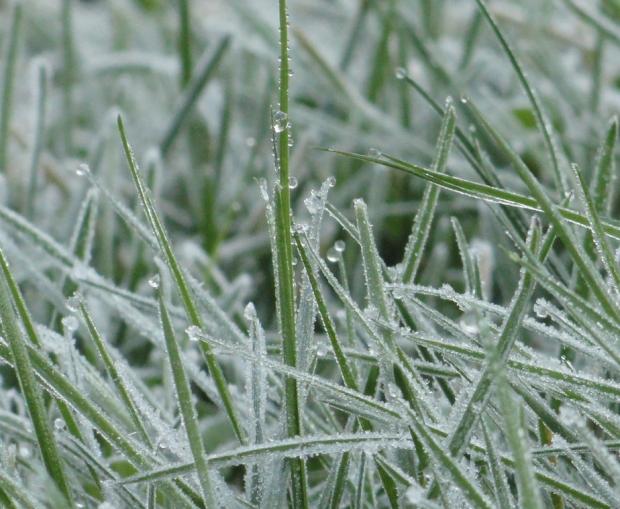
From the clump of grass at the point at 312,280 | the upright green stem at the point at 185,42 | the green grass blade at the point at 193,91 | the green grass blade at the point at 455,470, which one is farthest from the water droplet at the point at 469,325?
the upright green stem at the point at 185,42

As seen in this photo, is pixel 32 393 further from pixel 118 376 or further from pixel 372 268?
pixel 372 268

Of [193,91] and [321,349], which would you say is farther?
[193,91]

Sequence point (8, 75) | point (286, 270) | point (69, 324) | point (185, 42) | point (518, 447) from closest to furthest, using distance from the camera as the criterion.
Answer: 1. point (518, 447)
2. point (286, 270)
3. point (69, 324)
4. point (8, 75)
5. point (185, 42)

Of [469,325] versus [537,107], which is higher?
[537,107]

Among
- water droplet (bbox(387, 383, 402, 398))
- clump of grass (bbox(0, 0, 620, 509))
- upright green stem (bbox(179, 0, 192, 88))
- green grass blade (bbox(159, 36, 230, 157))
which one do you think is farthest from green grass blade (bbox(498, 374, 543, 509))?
upright green stem (bbox(179, 0, 192, 88))

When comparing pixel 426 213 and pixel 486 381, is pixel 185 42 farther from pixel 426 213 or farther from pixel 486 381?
pixel 486 381

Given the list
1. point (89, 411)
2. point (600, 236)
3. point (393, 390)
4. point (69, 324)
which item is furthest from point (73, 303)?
point (600, 236)

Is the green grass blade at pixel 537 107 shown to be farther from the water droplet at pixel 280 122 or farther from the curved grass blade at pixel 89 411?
the curved grass blade at pixel 89 411

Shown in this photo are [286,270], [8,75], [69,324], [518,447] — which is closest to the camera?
[518,447]
